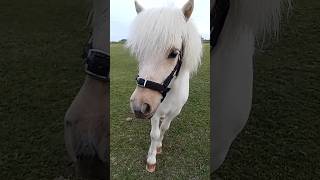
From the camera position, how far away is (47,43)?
8.66ft

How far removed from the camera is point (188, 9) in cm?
86

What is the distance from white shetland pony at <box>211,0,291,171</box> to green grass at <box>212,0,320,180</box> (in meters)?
0.77

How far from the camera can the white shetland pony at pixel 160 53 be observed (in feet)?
2.79

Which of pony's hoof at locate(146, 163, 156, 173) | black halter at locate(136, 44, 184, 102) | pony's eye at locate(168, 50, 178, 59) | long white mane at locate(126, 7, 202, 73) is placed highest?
long white mane at locate(126, 7, 202, 73)

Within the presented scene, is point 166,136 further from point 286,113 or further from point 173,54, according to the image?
point 286,113

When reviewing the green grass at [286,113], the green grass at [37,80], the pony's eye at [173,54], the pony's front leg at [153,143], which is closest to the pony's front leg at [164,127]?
the pony's front leg at [153,143]

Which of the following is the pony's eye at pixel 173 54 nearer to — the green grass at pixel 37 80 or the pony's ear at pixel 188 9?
the pony's ear at pixel 188 9

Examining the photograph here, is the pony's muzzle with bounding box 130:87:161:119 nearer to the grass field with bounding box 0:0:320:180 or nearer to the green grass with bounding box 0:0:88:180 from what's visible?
the grass field with bounding box 0:0:320:180

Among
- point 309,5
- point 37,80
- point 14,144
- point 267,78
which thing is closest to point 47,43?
point 37,80

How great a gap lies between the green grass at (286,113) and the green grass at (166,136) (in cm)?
80

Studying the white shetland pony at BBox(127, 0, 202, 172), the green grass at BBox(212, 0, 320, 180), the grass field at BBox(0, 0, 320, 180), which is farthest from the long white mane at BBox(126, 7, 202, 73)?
the green grass at BBox(212, 0, 320, 180)

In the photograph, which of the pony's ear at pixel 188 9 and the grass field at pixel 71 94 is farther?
the grass field at pixel 71 94

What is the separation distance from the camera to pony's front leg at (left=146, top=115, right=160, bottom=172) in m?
0.90

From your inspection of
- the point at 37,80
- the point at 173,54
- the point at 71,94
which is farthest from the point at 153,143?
the point at 37,80
